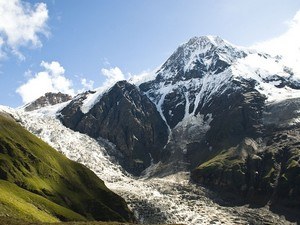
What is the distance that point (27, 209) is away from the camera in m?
121

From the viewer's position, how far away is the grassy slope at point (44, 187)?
5522 inches

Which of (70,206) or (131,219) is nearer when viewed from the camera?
(70,206)

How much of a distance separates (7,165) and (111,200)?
5276 cm

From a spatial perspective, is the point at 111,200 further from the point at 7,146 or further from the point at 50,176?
the point at 7,146

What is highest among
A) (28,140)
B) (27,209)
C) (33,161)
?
(28,140)

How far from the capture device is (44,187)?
161 metres

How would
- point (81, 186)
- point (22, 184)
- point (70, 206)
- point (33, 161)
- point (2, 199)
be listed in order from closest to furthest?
1. point (2, 199)
2. point (22, 184)
3. point (70, 206)
4. point (33, 161)
5. point (81, 186)

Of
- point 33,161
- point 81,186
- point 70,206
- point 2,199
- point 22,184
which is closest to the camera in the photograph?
point 2,199

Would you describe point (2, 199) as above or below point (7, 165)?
below

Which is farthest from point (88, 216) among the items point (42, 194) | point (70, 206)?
point (42, 194)

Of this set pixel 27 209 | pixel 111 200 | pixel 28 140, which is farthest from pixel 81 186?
pixel 27 209

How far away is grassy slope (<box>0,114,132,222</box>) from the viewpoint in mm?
140250

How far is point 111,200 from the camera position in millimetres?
193875

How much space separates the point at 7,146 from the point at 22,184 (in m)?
24.8
